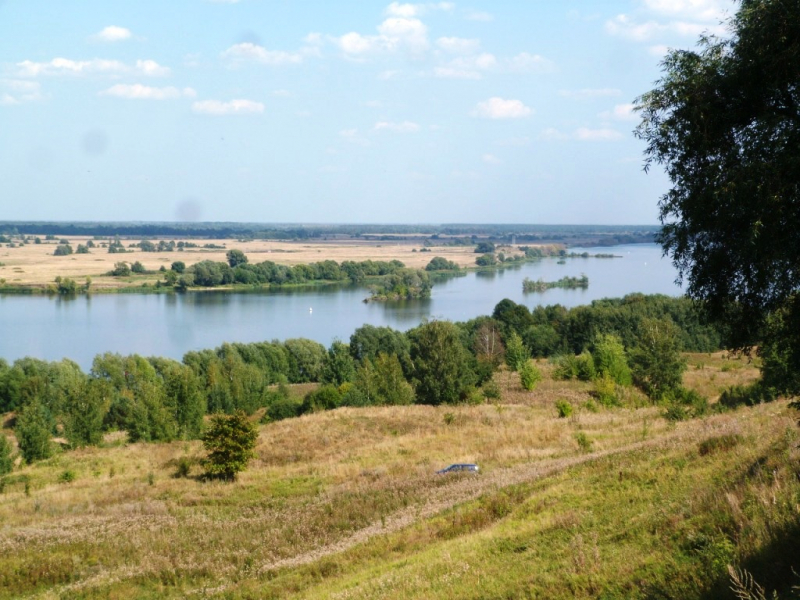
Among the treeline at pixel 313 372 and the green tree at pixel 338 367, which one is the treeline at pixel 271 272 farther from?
the green tree at pixel 338 367

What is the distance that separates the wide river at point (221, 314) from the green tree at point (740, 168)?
1955 inches

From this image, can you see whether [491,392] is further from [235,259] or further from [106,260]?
[106,260]

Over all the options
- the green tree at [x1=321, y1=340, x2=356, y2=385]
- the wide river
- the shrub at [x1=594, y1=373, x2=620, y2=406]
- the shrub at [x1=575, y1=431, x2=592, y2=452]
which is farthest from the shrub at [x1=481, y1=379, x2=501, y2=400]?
the wide river

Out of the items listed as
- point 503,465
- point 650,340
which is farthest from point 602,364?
point 503,465

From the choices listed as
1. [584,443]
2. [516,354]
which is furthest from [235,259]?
[584,443]

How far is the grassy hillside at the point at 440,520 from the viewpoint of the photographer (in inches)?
249

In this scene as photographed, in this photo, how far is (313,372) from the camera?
56.6m

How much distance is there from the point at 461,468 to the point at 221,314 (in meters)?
71.7

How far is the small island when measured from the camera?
103m

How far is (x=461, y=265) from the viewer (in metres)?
150

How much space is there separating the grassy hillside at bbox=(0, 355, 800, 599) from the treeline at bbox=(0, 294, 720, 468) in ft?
26.6

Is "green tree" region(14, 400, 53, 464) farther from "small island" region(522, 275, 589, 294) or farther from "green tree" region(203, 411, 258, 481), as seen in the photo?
"small island" region(522, 275, 589, 294)

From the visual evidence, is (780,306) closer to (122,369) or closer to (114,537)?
(114,537)

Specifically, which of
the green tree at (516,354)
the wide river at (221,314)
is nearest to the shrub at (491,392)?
the green tree at (516,354)
